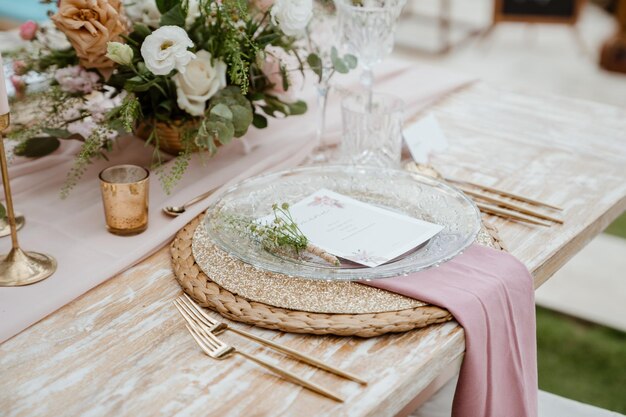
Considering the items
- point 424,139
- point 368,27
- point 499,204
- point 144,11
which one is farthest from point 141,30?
point 499,204

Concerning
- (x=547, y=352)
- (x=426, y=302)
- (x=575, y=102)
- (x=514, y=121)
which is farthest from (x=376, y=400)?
(x=547, y=352)

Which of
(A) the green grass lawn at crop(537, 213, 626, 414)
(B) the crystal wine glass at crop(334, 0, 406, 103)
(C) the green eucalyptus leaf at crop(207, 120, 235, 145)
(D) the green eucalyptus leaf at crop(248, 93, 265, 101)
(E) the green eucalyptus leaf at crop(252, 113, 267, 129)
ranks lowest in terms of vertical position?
(A) the green grass lawn at crop(537, 213, 626, 414)

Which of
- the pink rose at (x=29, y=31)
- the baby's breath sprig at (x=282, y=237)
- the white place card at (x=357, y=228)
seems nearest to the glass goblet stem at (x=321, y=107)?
the white place card at (x=357, y=228)

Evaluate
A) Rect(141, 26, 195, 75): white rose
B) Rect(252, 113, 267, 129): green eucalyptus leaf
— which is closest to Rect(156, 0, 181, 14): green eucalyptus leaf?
Rect(141, 26, 195, 75): white rose

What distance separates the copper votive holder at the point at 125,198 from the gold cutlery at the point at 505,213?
1.65ft

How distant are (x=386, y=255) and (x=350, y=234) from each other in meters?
0.07

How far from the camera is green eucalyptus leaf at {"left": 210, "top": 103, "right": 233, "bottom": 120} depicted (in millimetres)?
1271

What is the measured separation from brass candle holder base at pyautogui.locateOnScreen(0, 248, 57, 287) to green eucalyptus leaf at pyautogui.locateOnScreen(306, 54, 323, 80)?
0.55 metres

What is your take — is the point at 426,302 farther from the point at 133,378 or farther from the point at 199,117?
the point at 199,117

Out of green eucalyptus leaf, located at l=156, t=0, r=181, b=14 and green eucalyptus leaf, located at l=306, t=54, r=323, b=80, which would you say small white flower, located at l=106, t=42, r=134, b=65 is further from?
green eucalyptus leaf, located at l=306, t=54, r=323, b=80

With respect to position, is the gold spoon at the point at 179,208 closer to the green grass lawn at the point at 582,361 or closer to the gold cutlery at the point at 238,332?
the gold cutlery at the point at 238,332

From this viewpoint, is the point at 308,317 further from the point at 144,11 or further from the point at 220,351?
the point at 144,11

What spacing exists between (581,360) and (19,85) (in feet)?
5.14

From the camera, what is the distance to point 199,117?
137 centimetres
